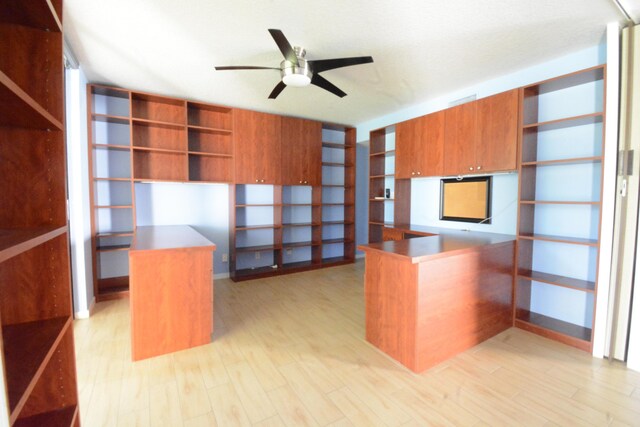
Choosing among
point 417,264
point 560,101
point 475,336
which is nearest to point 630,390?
point 475,336

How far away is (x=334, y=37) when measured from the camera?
2350 mm

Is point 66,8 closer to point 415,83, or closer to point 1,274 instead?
point 1,274

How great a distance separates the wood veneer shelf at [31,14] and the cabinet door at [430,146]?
3.42 metres

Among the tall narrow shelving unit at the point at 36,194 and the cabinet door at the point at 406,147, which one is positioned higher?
the cabinet door at the point at 406,147

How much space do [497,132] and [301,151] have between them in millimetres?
2762

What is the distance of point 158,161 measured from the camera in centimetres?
384

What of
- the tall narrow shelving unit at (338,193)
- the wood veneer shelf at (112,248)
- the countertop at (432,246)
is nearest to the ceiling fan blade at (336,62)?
the countertop at (432,246)

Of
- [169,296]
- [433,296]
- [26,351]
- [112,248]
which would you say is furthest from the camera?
[112,248]

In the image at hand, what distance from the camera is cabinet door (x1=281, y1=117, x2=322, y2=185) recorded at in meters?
4.50

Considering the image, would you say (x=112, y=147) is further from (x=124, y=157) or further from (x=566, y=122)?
(x=566, y=122)

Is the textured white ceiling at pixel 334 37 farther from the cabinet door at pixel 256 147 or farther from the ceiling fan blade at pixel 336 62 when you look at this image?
the cabinet door at pixel 256 147

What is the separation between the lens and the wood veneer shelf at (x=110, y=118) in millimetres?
3371

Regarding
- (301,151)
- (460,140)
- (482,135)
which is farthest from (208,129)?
(482,135)

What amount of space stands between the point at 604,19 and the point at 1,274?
377 centimetres
